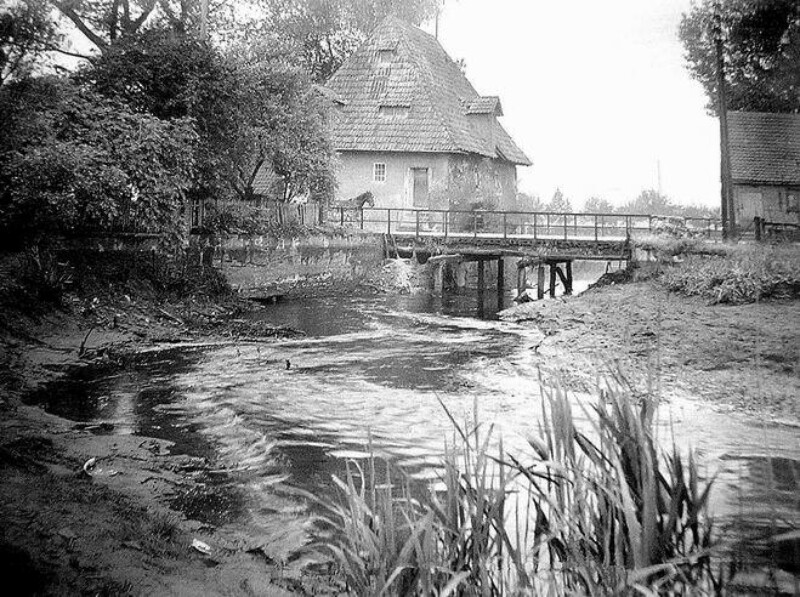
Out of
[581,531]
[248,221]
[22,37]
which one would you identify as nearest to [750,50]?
[581,531]

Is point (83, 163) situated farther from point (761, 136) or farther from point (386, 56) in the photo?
point (386, 56)

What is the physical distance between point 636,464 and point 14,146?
740cm

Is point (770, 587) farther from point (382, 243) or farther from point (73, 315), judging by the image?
point (382, 243)

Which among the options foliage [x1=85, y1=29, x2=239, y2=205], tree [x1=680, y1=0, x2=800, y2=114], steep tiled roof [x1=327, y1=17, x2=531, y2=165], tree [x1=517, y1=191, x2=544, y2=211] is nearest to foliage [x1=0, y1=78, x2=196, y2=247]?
foliage [x1=85, y1=29, x2=239, y2=205]

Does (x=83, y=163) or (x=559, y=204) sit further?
(x=559, y=204)

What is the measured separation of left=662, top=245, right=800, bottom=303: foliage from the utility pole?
0.45 m

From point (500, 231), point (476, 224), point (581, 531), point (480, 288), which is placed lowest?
point (581, 531)

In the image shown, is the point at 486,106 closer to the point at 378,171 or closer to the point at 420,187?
the point at 420,187

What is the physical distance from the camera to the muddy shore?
10.0ft

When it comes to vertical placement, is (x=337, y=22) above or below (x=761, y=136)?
above

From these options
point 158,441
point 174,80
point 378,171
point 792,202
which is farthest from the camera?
point 378,171

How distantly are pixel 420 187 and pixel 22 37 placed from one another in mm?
19341

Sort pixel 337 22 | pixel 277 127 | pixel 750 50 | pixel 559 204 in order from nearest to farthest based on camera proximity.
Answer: pixel 750 50
pixel 277 127
pixel 559 204
pixel 337 22

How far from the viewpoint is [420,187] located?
24.4m
